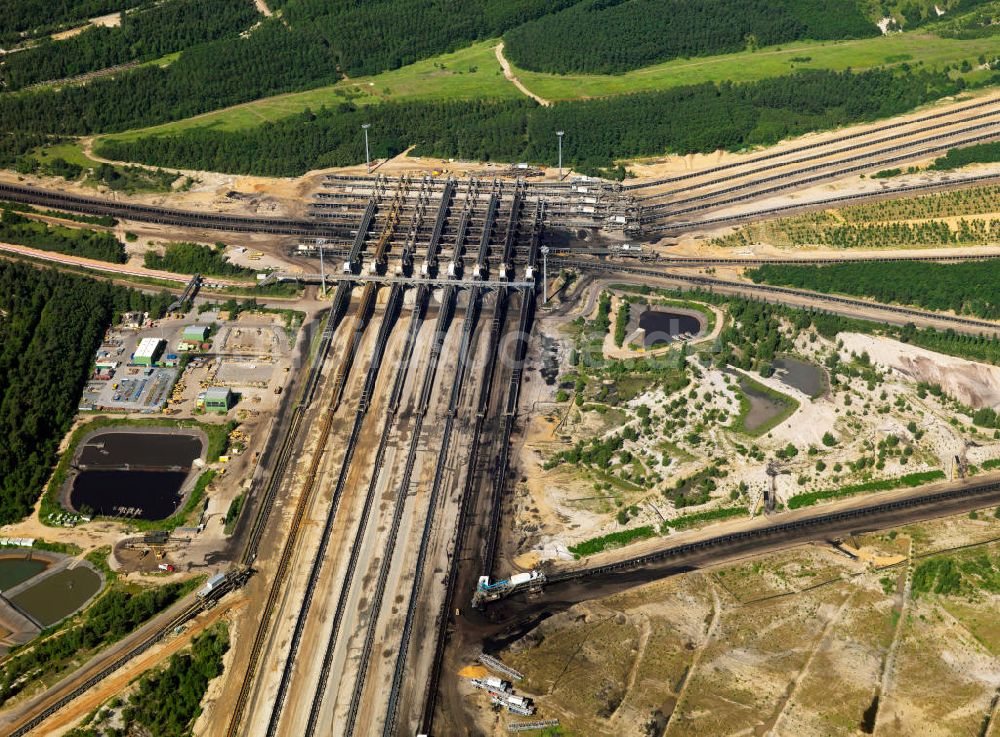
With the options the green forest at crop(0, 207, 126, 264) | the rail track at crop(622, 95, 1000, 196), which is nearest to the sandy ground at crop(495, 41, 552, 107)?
the rail track at crop(622, 95, 1000, 196)

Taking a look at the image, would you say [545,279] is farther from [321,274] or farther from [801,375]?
[801,375]

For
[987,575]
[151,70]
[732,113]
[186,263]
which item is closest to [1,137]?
[151,70]

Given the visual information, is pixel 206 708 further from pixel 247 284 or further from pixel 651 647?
pixel 247 284

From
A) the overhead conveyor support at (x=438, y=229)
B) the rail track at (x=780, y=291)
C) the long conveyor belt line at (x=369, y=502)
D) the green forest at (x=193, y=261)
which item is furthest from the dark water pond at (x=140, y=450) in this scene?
the rail track at (x=780, y=291)

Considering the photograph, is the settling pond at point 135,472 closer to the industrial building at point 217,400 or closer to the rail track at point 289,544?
the industrial building at point 217,400

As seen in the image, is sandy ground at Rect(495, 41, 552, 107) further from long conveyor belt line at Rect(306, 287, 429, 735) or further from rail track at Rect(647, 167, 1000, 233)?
long conveyor belt line at Rect(306, 287, 429, 735)

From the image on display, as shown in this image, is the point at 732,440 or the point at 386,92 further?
the point at 386,92

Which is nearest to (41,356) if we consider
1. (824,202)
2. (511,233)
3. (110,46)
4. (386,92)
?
(511,233)
